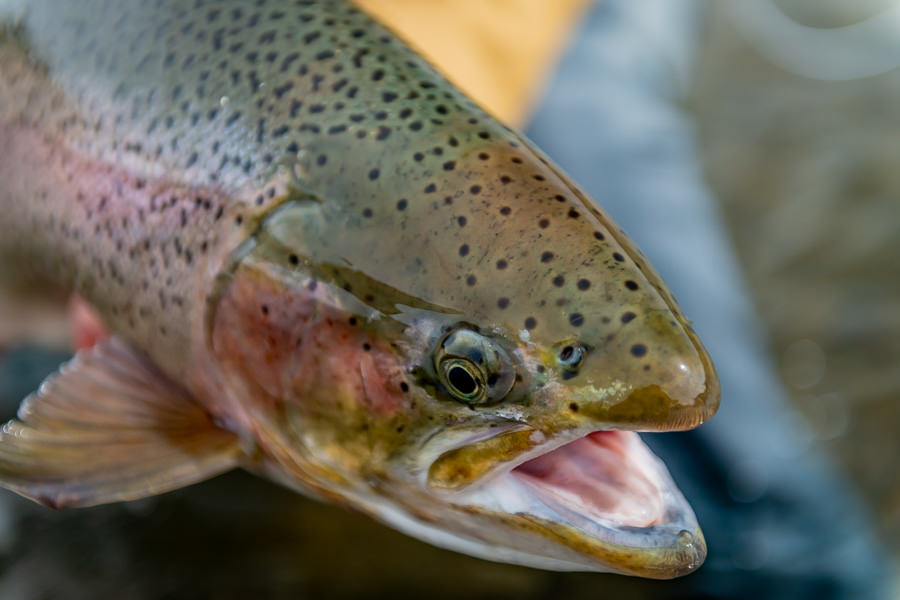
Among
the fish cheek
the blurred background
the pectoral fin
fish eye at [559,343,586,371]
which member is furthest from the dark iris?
the blurred background

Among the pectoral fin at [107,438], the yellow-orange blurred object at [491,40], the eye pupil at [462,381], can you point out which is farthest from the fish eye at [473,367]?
the yellow-orange blurred object at [491,40]

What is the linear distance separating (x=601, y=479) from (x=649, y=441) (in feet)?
3.43

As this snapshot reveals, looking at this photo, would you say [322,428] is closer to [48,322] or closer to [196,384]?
[196,384]

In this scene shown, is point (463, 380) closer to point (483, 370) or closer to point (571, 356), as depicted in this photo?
point (483, 370)

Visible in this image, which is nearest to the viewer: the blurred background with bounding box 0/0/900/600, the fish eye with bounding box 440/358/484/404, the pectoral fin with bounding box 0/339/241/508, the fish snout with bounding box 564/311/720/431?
the fish snout with bounding box 564/311/720/431

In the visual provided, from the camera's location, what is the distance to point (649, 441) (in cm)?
213

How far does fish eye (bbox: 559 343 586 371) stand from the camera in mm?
1043

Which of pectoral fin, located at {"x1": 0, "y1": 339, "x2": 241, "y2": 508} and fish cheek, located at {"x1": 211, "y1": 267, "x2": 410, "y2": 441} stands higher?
fish cheek, located at {"x1": 211, "y1": 267, "x2": 410, "y2": 441}

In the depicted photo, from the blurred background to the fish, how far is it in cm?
90

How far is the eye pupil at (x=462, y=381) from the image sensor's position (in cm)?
111

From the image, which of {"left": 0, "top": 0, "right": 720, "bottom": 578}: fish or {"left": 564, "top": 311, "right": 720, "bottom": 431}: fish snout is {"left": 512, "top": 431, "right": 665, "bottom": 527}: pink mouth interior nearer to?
{"left": 0, "top": 0, "right": 720, "bottom": 578}: fish

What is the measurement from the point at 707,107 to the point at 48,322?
12.2 ft

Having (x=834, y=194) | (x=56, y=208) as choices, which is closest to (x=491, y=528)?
(x=56, y=208)

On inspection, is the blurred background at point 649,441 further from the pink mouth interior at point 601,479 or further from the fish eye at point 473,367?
the fish eye at point 473,367
